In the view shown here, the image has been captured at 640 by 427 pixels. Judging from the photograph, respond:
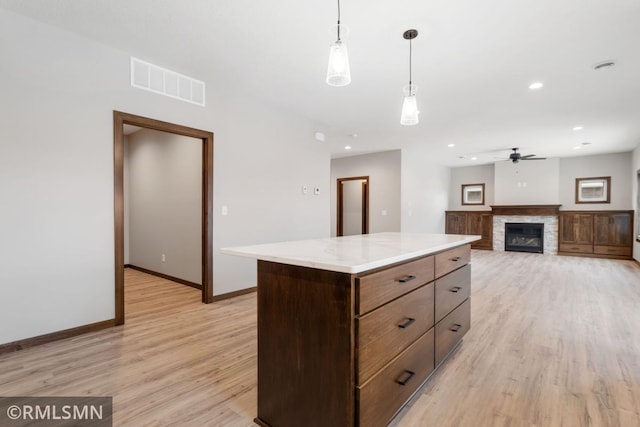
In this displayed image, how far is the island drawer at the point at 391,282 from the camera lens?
1311mm

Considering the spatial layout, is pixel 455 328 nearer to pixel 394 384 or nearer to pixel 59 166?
pixel 394 384

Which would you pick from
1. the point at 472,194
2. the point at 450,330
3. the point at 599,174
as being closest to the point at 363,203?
the point at 472,194

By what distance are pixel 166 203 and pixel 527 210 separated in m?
8.82

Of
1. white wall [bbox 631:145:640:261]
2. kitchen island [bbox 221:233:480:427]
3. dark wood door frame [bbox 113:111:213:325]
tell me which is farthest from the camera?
white wall [bbox 631:145:640:261]

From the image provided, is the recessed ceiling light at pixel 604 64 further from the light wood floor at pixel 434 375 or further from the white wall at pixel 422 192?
the white wall at pixel 422 192

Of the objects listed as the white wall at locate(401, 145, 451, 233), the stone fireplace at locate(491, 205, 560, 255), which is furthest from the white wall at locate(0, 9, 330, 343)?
the stone fireplace at locate(491, 205, 560, 255)

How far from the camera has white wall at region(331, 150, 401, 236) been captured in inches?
289

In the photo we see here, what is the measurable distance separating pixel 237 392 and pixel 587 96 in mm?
5008

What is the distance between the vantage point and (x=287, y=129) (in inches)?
180

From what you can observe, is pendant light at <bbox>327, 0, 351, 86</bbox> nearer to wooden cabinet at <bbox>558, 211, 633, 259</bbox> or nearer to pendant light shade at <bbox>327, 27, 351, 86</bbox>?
pendant light shade at <bbox>327, 27, 351, 86</bbox>

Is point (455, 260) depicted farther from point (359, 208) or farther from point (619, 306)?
point (359, 208)

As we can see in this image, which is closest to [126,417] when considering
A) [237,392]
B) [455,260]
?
[237,392]

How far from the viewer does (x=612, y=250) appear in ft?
24.6

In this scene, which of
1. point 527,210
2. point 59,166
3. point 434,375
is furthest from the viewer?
point 527,210
